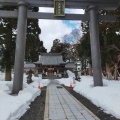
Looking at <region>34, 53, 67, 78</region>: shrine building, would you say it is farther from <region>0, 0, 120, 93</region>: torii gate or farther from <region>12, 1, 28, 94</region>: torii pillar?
<region>12, 1, 28, 94</region>: torii pillar

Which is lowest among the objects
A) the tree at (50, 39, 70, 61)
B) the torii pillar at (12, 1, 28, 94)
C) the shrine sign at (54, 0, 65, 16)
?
the torii pillar at (12, 1, 28, 94)

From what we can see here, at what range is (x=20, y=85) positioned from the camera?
1402cm

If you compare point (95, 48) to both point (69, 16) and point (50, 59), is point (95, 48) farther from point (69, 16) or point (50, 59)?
point (50, 59)

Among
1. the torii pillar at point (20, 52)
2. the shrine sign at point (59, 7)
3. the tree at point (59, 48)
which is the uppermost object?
the tree at point (59, 48)

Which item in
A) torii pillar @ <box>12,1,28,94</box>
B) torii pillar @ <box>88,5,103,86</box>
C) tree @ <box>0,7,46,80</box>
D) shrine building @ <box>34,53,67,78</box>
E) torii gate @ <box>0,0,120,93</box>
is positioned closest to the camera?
torii pillar @ <box>12,1,28,94</box>

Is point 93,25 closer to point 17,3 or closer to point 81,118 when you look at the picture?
point 17,3

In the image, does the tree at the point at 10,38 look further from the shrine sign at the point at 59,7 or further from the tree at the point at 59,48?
the tree at the point at 59,48

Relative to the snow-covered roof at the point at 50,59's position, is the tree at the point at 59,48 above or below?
above

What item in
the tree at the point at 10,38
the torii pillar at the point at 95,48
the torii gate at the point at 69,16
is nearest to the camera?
the torii gate at the point at 69,16

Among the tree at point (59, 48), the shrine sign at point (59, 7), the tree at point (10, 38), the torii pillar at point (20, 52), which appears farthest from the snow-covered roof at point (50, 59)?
the torii pillar at point (20, 52)

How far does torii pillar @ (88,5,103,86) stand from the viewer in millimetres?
14664

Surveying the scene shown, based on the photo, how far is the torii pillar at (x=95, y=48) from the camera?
14.7 m

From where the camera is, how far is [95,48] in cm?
1474

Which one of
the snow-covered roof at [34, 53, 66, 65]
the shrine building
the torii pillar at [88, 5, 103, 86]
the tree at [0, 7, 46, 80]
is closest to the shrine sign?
the torii pillar at [88, 5, 103, 86]
